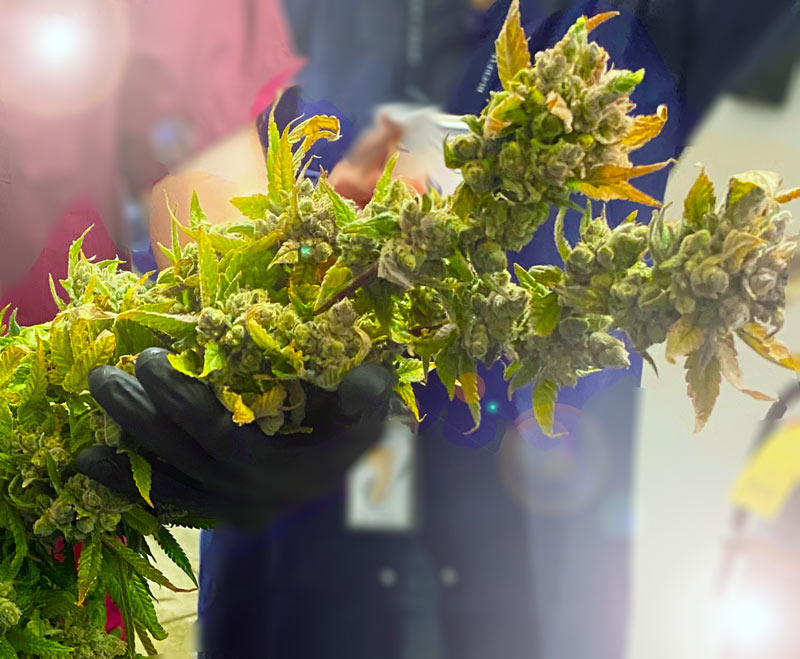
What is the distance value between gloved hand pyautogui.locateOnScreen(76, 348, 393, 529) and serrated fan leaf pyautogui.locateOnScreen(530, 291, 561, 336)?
2.8 inches

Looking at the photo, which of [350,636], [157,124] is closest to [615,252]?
[350,636]

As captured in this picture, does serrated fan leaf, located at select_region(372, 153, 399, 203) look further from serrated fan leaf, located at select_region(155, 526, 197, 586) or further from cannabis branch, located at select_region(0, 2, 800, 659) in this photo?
serrated fan leaf, located at select_region(155, 526, 197, 586)

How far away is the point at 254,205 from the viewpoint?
1.12 ft

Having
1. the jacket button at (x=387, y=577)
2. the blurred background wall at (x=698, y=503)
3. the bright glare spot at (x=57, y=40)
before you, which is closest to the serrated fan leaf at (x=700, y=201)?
the blurred background wall at (x=698, y=503)

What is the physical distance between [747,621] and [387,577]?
2.01 feet

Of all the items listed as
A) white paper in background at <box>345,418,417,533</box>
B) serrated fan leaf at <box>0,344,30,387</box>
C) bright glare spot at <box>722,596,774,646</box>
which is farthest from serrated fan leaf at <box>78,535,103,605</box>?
bright glare spot at <box>722,596,774,646</box>

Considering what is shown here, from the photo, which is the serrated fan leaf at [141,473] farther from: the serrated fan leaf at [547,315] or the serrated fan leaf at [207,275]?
the serrated fan leaf at [547,315]

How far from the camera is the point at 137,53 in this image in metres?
1.52

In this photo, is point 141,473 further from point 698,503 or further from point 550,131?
point 698,503

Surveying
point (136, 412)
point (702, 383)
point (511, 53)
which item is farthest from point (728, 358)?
point (136, 412)

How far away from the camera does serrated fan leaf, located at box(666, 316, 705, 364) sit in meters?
0.25

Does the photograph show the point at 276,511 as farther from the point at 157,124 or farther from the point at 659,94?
the point at 157,124

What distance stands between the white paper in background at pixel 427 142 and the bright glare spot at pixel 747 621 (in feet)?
3.05

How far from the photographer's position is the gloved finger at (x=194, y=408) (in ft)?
1.03
